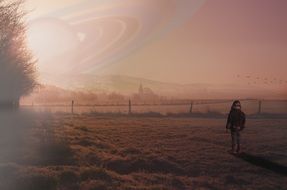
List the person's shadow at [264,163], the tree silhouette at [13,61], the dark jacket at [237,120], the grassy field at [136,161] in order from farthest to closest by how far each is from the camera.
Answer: the tree silhouette at [13,61] → the dark jacket at [237,120] → the person's shadow at [264,163] → the grassy field at [136,161]

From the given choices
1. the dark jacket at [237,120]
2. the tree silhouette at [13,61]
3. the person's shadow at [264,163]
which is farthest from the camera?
the tree silhouette at [13,61]

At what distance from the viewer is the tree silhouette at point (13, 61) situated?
2919 centimetres

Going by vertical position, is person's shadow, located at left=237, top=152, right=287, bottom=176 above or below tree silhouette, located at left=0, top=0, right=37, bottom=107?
below

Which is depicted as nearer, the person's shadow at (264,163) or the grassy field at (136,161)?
the grassy field at (136,161)

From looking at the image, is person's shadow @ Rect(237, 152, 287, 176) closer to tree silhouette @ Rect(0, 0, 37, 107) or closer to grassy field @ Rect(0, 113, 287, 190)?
grassy field @ Rect(0, 113, 287, 190)

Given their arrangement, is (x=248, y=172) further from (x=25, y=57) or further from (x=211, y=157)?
(x=25, y=57)

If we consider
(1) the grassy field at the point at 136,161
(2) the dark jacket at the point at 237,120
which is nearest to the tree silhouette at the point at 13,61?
(1) the grassy field at the point at 136,161

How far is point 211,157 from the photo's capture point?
20812 mm

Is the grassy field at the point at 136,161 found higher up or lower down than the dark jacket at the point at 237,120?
lower down

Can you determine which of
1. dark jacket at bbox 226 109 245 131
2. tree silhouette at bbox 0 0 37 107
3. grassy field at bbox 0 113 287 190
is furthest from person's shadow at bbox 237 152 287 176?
tree silhouette at bbox 0 0 37 107

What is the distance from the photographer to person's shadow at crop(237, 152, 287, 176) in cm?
1819

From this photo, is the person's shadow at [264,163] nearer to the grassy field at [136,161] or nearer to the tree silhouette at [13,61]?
the grassy field at [136,161]

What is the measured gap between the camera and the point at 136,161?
63.5 feet

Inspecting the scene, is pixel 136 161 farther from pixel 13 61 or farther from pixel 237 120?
pixel 13 61
